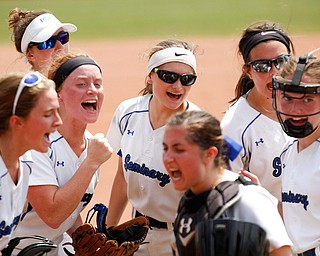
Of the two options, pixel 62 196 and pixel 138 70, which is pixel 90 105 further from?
pixel 138 70

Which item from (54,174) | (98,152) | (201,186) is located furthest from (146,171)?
(201,186)

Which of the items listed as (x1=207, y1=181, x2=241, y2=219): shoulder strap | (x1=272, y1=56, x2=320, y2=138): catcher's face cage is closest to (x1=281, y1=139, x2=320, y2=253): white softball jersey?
(x1=272, y1=56, x2=320, y2=138): catcher's face cage

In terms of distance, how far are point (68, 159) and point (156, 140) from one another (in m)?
0.61

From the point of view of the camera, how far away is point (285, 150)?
4.62m

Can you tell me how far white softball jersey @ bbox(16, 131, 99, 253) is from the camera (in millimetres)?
4594

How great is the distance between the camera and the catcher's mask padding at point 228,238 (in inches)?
121

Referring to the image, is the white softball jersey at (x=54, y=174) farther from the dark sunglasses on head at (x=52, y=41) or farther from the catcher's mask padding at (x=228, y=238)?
the catcher's mask padding at (x=228, y=238)

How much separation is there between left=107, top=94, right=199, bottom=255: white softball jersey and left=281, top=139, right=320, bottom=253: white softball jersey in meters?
0.85

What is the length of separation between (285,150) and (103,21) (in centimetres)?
2252

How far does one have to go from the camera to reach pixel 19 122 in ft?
12.7

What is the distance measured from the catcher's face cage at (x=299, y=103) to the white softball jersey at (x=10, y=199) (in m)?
1.51

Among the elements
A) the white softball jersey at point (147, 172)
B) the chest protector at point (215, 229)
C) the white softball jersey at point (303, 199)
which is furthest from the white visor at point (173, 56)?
the chest protector at point (215, 229)

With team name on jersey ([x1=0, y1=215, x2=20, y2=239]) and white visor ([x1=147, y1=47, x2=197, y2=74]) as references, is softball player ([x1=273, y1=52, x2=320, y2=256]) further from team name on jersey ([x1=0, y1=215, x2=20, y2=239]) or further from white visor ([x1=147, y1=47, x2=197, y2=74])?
team name on jersey ([x1=0, y1=215, x2=20, y2=239])

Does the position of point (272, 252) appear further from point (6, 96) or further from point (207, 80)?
point (207, 80)
